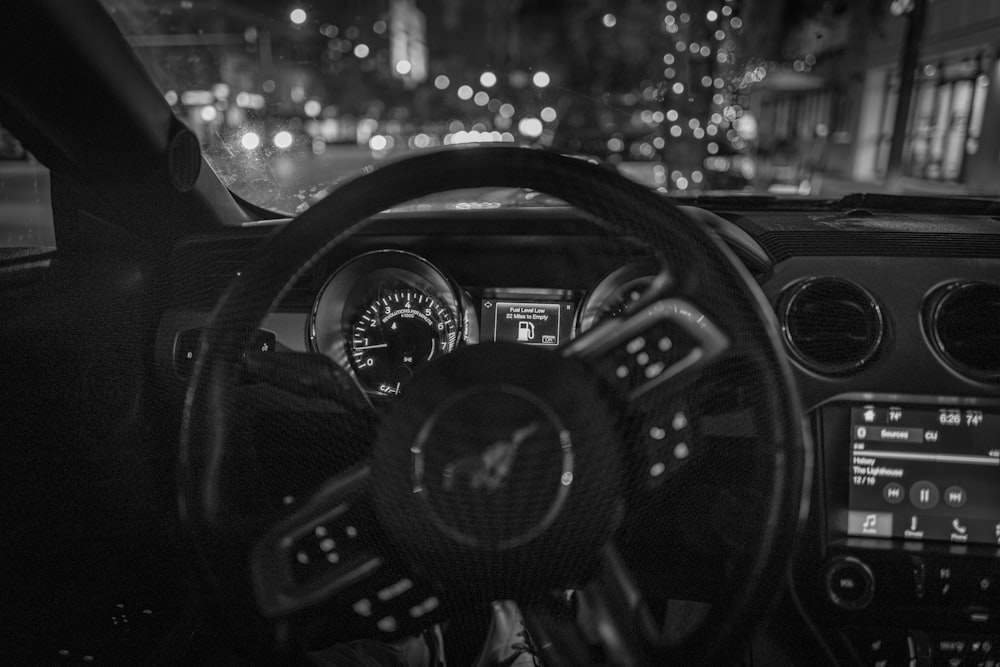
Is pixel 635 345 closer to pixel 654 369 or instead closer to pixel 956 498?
pixel 654 369

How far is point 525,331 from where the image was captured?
99.0 inches

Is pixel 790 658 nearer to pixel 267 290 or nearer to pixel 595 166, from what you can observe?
pixel 595 166

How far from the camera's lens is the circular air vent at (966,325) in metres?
2.27

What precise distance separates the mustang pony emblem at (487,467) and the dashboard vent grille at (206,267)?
1.27 meters

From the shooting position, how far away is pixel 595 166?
4.83ft

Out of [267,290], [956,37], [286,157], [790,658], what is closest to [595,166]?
[267,290]

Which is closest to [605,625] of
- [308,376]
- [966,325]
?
[308,376]

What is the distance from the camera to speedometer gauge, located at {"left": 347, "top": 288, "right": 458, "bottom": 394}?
2.44 metres

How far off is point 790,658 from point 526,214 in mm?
1413

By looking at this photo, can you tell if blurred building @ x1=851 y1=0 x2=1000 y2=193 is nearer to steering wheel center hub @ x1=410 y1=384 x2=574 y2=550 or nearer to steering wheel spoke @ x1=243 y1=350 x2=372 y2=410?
steering wheel spoke @ x1=243 y1=350 x2=372 y2=410

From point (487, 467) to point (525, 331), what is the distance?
101cm

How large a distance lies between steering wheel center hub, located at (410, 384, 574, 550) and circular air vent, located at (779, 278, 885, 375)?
3.41ft

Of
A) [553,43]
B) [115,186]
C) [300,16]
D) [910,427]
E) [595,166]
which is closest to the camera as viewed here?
[595,166]

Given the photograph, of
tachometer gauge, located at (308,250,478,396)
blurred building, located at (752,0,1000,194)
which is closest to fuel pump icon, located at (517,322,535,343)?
tachometer gauge, located at (308,250,478,396)
